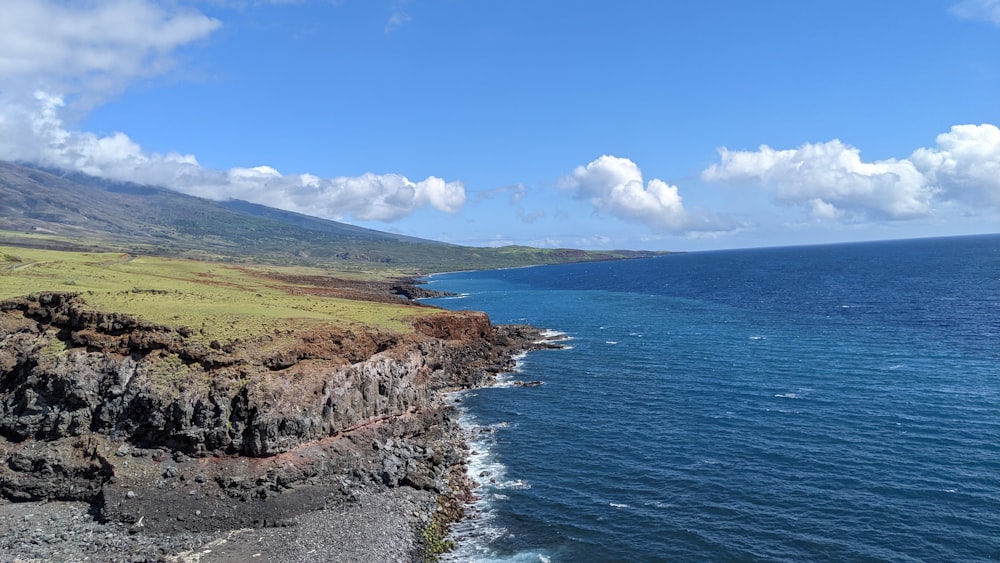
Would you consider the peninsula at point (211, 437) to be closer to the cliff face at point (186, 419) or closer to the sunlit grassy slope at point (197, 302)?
the cliff face at point (186, 419)

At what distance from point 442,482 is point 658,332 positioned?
80136 mm

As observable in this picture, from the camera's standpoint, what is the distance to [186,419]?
1975 inches

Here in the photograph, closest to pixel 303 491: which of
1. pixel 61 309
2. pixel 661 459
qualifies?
pixel 661 459

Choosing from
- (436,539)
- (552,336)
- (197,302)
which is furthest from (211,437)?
(552,336)

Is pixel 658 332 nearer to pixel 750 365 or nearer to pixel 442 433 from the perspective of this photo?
pixel 750 365

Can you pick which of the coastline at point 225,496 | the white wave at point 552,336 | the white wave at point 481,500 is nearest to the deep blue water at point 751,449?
the white wave at point 481,500

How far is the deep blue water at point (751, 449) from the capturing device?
40969 millimetres

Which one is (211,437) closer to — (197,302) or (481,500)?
(481,500)

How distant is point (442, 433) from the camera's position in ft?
210

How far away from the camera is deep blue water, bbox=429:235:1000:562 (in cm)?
4097

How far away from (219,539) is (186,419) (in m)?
13.2

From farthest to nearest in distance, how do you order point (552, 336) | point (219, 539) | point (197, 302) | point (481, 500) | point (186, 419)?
point (552, 336) → point (197, 302) → point (186, 419) → point (481, 500) → point (219, 539)

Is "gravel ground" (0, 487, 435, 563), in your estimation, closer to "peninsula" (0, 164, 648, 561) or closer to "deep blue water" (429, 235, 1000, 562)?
"peninsula" (0, 164, 648, 561)

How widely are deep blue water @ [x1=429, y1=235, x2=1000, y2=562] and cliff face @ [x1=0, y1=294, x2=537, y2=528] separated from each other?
452 inches
